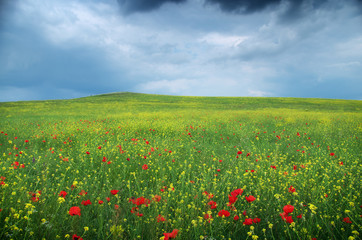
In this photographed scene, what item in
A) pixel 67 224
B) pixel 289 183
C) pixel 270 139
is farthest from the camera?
pixel 270 139

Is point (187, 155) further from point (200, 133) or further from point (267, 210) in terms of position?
point (200, 133)

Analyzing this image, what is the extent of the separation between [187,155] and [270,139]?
3.93 metres

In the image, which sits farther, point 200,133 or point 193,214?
point 200,133

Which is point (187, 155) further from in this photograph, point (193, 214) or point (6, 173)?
point (6, 173)

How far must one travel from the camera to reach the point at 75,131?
8.08 m

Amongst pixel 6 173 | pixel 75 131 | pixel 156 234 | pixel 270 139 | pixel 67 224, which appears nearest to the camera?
pixel 156 234

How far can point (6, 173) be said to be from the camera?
3.42 metres

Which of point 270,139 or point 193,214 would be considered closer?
point 193,214

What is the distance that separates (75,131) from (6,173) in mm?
4846

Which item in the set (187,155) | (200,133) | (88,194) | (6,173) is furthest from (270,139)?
(6,173)

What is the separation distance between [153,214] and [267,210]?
4.70 feet

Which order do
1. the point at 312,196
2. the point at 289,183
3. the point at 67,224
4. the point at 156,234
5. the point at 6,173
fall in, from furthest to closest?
the point at 6,173
the point at 289,183
the point at 312,196
the point at 67,224
the point at 156,234

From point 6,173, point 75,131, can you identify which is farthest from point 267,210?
point 75,131

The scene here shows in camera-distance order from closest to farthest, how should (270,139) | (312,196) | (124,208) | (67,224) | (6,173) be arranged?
(67,224) < (124,208) < (312,196) < (6,173) < (270,139)
